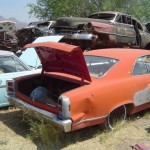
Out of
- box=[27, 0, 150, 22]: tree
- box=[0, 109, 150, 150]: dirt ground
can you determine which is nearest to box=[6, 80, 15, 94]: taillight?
box=[0, 109, 150, 150]: dirt ground

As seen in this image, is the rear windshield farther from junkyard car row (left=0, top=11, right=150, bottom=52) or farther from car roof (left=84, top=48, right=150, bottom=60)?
car roof (left=84, top=48, right=150, bottom=60)

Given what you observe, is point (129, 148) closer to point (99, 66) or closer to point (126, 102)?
point (126, 102)

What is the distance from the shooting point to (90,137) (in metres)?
5.34

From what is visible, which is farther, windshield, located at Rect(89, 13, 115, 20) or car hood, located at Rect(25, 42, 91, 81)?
windshield, located at Rect(89, 13, 115, 20)

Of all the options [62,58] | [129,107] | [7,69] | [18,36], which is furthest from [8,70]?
[18,36]

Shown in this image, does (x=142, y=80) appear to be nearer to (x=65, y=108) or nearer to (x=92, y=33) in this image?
(x=65, y=108)

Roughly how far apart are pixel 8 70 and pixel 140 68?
2.52 m

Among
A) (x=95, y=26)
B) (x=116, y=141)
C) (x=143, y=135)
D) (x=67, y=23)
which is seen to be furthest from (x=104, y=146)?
(x=67, y=23)

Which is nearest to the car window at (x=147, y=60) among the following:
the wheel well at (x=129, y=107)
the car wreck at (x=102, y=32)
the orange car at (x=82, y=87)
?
the orange car at (x=82, y=87)

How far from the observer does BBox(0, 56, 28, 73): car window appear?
6.64m

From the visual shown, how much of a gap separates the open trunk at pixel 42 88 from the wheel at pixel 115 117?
75 cm

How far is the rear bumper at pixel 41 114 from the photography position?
15.2ft

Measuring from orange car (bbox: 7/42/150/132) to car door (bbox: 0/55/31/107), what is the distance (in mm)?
467

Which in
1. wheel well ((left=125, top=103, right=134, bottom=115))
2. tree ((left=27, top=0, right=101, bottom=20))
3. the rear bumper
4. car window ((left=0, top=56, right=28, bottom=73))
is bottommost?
tree ((left=27, top=0, right=101, bottom=20))
